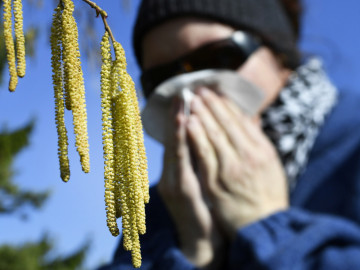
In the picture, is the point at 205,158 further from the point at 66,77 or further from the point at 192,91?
the point at 66,77

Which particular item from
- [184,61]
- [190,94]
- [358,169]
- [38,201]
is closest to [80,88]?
[190,94]

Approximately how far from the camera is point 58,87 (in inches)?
14.5

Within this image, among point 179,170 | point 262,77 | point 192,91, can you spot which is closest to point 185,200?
point 179,170

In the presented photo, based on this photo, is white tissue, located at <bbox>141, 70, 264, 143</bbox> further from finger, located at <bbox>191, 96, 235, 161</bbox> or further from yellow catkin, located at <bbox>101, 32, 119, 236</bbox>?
yellow catkin, located at <bbox>101, 32, 119, 236</bbox>

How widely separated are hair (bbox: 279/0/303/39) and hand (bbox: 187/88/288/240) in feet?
2.46

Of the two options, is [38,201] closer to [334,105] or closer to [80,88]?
[334,105]

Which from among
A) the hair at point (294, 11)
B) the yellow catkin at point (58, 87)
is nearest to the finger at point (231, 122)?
the hair at point (294, 11)

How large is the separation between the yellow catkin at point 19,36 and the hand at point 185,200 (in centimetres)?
81

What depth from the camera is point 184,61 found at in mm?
1241

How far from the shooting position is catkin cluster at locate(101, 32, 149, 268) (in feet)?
1.10

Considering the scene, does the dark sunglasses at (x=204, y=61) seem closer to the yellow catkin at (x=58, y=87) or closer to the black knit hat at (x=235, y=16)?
the black knit hat at (x=235, y=16)

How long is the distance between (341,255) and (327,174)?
1.15 ft

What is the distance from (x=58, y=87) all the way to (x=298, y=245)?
0.79 metres

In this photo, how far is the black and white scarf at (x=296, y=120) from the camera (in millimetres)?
1389
